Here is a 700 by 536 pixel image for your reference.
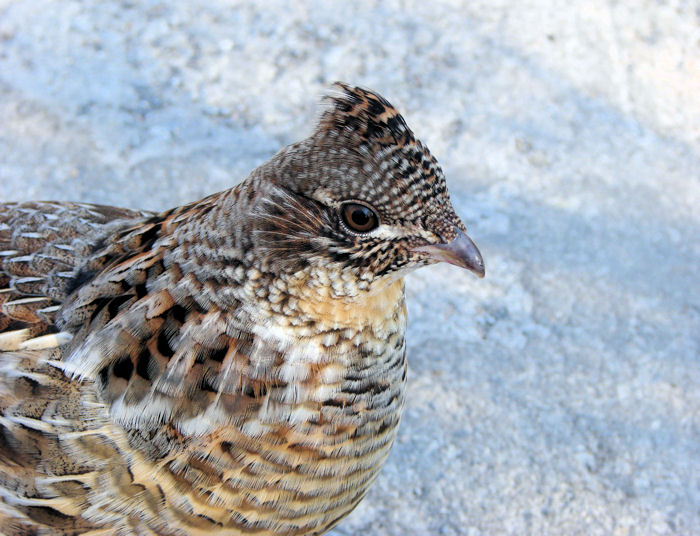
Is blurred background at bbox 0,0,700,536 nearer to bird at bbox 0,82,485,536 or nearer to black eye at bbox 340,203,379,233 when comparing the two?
bird at bbox 0,82,485,536

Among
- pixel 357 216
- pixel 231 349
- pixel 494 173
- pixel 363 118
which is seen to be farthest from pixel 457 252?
pixel 494 173

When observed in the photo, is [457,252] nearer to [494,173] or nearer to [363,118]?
[363,118]

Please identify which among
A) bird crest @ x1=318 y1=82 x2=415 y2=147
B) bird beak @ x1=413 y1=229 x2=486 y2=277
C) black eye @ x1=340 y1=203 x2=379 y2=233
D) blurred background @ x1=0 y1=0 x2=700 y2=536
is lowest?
blurred background @ x1=0 y1=0 x2=700 y2=536

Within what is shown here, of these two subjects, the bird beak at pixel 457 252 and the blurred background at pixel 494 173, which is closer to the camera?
the bird beak at pixel 457 252

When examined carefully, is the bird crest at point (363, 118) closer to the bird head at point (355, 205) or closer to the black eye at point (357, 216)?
the bird head at point (355, 205)

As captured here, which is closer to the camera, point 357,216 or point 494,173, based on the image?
point 357,216

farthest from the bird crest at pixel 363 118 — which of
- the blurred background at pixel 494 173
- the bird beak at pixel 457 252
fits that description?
the blurred background at pixel 494 173

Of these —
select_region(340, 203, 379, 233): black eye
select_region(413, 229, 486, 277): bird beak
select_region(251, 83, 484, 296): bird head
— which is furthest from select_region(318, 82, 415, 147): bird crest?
select_region(413, 229, 486, 277): bird beak
